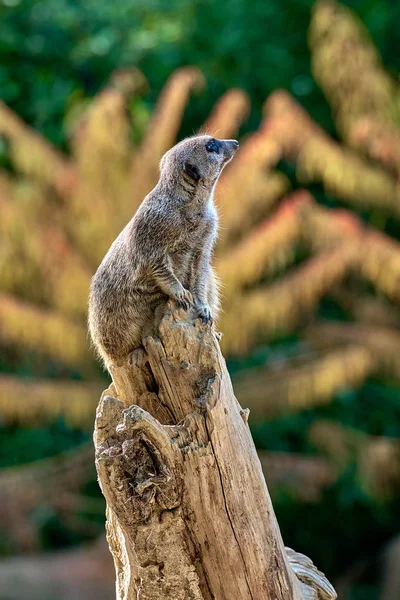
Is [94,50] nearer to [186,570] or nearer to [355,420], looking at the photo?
[355,420]

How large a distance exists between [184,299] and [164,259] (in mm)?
209

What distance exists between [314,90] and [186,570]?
863cm

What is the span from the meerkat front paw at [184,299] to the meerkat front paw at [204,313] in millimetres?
41

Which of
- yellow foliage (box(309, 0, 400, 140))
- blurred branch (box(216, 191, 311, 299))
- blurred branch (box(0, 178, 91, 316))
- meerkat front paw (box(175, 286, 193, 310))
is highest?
yellow foliage (box(309, 0, 400, 140))

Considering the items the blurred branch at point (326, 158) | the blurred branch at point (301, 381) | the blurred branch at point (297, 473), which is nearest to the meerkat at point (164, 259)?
the blurred branch at point (301, 381)

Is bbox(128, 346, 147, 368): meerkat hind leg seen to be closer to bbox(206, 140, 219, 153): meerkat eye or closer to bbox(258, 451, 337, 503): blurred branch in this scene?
bbox(206, 140, 219, 153): meerkat eye

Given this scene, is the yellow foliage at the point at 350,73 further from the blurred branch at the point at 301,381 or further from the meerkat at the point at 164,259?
the meerkat at the point at 164,259

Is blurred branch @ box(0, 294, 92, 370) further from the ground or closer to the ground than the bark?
further from the ground

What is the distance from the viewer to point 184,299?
13.1 feet

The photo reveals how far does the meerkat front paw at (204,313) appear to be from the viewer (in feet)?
12.9

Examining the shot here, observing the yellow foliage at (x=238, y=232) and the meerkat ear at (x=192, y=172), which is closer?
the meerkat ear at (x=192, y=172)

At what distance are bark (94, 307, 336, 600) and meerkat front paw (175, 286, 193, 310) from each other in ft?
0.32

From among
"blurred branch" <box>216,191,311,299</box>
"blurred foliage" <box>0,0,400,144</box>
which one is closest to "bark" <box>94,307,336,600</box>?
"blurred branch" <box>216,191,311,299</box>

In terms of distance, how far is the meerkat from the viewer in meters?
4.06
